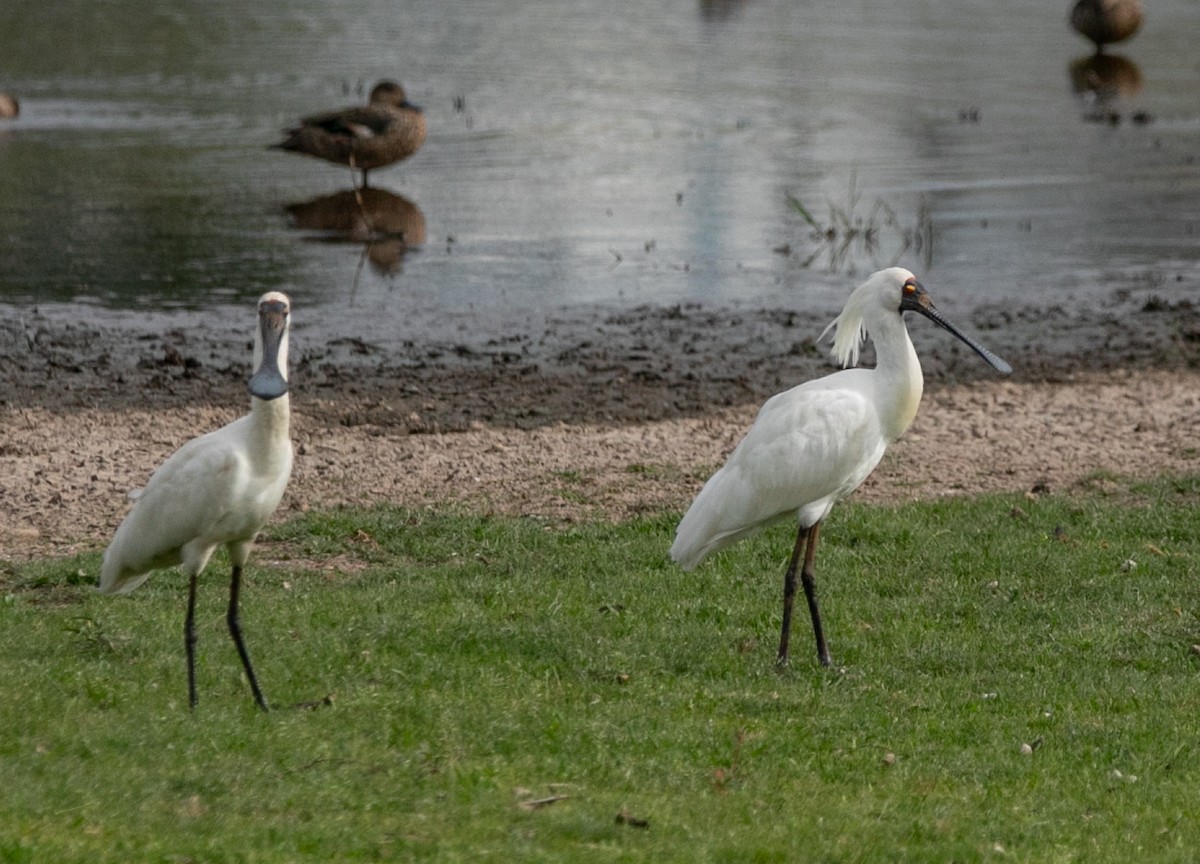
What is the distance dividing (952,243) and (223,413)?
9688mm

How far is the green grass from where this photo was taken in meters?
6.20

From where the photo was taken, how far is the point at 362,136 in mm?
22203

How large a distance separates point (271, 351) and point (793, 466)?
2.80 metres

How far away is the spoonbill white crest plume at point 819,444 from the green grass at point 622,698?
511mm

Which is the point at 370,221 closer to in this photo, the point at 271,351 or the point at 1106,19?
the point at 271,351

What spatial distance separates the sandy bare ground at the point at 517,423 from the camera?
37.4 feet

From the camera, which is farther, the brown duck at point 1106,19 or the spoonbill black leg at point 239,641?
the brown duck at point 1106,19

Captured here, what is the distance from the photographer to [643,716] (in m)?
7.56

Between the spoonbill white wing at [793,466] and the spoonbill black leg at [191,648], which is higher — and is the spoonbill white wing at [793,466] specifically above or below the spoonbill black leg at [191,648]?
above

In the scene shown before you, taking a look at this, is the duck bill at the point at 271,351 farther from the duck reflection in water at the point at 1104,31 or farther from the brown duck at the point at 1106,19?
the brown duck at the point at 1106,19

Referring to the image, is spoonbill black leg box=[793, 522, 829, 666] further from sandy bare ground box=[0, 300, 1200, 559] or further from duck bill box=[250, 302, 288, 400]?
duck bill box=[250, 302, 288, 400]

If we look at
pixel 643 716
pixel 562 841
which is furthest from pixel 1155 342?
pixel 562 841

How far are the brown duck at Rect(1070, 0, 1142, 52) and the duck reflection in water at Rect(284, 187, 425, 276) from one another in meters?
20.4

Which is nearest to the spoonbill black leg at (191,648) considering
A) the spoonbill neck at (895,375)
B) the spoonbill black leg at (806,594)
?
the spoonbill black leg at (806,594)
